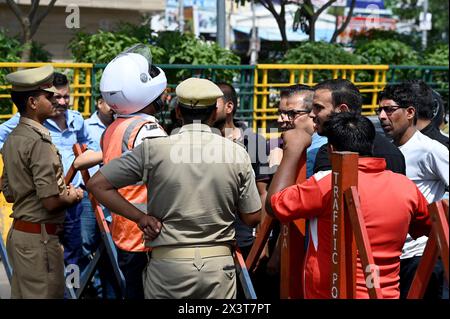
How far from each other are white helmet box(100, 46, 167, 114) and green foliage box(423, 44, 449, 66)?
29.7ft

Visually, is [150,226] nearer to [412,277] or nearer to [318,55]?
[412,277]

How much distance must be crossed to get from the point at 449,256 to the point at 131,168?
4.50 feet

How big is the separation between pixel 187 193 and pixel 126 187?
2.16 feet

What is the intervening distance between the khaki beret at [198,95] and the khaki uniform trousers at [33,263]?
4.10ft

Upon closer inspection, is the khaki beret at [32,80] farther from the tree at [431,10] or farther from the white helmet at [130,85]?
the tree at [431,10]

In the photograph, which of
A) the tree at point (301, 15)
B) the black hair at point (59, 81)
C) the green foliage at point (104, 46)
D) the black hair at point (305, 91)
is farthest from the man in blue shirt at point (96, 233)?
the tree at point (301, 15)

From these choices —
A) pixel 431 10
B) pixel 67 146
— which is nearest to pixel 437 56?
pixel 67 146

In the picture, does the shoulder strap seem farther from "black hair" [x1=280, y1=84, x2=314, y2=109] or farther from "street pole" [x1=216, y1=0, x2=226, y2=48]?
"street pole" [x1=216, y1=0, x2=226, y2=48]

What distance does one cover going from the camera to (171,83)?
888 cm

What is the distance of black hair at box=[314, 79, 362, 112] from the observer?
14.1 feet

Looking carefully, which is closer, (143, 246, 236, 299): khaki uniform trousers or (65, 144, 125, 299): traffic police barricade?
(143, 246, 236, 299): khaki uniform trousers

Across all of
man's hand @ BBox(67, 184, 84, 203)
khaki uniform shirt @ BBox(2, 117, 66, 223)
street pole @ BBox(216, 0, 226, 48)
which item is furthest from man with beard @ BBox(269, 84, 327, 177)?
street pole @ BBox(216, 0, 226, 48)

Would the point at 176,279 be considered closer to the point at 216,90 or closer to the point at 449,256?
the point at 216,90

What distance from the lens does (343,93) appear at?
14.2 feet
